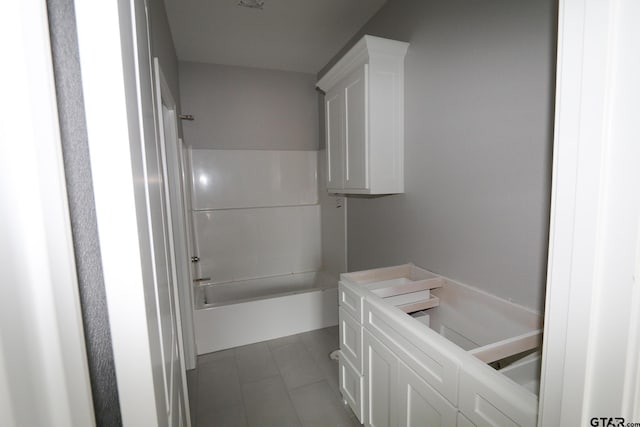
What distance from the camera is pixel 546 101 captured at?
1.13 meters

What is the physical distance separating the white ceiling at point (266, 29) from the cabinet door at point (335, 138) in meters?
0.57

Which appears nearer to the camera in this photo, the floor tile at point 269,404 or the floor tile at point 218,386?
the floor tile at point 269,404

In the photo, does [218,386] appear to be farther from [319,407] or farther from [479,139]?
[479,139]

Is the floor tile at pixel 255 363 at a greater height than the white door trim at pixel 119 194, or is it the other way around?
the white door trim at pixel 119 194

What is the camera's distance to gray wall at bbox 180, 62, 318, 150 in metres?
2.97

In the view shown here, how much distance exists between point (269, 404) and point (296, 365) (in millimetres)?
437

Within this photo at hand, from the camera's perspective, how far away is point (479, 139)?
1.43 meters

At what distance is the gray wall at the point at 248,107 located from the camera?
2967 mm

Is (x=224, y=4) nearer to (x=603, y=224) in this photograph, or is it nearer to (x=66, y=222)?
(x=66, y=222)

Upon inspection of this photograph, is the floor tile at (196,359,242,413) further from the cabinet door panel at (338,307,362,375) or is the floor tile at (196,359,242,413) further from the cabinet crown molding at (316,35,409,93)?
the cabinet crown molding at (316,35,409,93)

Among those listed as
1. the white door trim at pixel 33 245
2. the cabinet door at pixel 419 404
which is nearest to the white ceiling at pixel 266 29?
the white door trim at pixel 33 245

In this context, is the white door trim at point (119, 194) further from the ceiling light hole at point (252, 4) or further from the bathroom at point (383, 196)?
the ceiling light hole at point (252, 4)

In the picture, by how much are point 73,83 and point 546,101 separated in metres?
1.50

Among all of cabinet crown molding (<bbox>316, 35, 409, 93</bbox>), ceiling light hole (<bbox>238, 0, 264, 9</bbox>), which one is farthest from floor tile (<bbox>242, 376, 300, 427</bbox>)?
ceiling light hole (<bbox>238, 0, 264, 9</bbox>)
